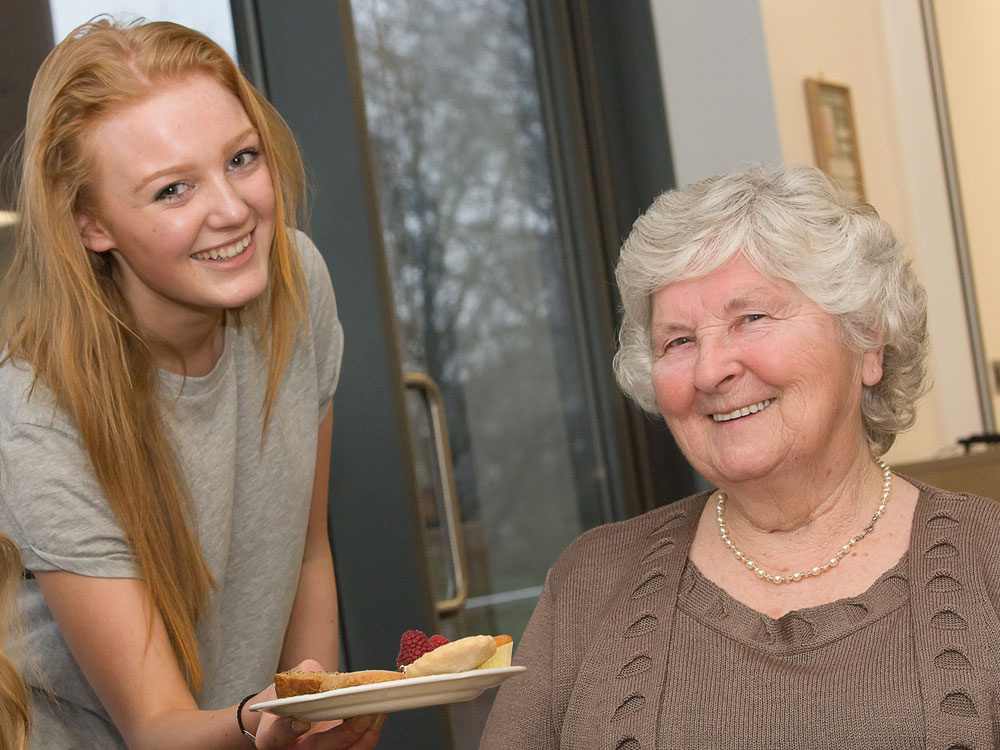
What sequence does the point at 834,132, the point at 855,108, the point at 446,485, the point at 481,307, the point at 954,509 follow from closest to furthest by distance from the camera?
1. the point at 954,509
2. the point at 446,485
3. the point at 481,307
4. the point at 834,132
5. the point at 855,108

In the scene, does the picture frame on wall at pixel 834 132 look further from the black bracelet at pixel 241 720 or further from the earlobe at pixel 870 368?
the black bracelet at pixel 241 720

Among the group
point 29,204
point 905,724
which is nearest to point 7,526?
point 29,204

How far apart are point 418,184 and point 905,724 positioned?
184 centimetres

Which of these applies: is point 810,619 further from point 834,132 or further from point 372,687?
point 834,132

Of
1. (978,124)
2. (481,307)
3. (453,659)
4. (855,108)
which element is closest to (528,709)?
(453,659)

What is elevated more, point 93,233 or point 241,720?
point 93,233

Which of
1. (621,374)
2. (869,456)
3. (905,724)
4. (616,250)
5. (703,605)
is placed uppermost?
(616,250)

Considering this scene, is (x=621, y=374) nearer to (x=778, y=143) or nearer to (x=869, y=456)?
→ (x=869, y=456)

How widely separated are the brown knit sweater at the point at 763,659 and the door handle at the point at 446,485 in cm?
93

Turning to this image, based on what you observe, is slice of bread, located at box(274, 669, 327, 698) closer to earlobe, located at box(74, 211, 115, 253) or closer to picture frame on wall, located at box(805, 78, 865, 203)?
earlobe, located at box(74, 211, 115, 253)

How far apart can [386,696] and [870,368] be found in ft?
3.15

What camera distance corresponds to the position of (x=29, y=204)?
1.67 metres

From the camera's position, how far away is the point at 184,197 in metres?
1.68

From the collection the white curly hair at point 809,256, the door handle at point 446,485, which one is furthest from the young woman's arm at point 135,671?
the door handle at point 446,485
